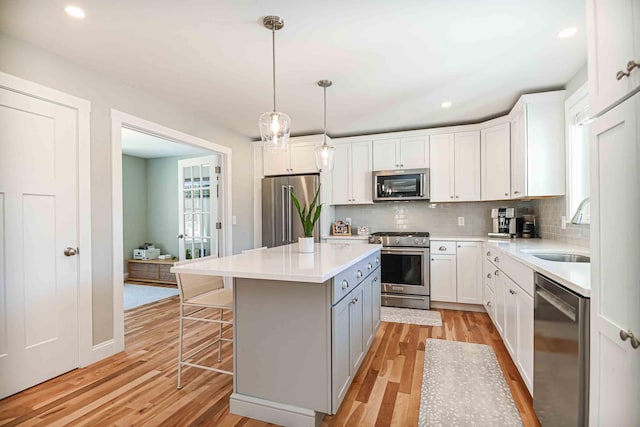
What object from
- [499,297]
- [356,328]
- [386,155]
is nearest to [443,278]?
[499,297]

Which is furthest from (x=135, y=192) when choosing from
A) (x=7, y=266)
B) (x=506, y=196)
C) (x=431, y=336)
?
(x=506, y=196)

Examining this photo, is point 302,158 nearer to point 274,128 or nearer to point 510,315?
point 274,128

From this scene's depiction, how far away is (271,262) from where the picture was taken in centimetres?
189

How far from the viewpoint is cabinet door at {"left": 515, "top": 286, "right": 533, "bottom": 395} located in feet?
6.13

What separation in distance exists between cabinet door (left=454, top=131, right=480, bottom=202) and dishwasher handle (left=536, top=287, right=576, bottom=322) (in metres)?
2.50

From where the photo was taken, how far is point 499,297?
2.78 m

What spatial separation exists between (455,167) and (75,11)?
3.96m

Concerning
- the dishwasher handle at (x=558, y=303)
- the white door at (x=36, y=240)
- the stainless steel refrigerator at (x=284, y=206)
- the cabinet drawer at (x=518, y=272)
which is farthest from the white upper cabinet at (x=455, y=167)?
the white door at (x=36, y=240)

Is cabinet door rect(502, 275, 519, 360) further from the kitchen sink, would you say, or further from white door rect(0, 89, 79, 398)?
white door rect(0, 89, 79, 398)

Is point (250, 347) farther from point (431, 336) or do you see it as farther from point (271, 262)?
point (431, 336)

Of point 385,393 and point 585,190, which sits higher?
point 585,190

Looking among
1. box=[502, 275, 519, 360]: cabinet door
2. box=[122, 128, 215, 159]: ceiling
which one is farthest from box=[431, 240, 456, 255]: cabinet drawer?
box=[122, 128, 215, 159]: ceiling

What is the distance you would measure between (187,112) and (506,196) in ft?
12.6

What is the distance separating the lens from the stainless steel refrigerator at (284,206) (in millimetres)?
4391
